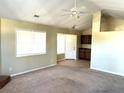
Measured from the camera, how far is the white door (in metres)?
9.12

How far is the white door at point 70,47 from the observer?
9.12 m

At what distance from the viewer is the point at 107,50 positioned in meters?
5.61

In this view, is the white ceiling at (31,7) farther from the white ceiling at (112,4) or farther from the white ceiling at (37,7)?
the white ceiling at (112,4)

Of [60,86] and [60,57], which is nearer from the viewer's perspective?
[60,86]

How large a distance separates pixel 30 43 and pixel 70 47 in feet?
13.9

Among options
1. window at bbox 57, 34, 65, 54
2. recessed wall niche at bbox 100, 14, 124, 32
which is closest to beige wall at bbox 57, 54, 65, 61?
window at bbox 57, 34, 65, 54

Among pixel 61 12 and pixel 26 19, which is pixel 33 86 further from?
pixel 61 12

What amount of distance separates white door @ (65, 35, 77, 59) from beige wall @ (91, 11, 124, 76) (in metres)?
3.01

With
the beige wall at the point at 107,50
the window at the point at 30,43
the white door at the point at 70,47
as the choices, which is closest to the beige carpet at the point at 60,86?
the beige wall at the point at 107,50

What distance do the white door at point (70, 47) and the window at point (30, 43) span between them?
319 cm

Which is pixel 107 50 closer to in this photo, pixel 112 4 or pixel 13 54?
pixel 112 4

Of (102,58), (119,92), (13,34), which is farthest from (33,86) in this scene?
(102,58)

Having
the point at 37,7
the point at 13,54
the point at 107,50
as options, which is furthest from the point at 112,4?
the point at 13,54

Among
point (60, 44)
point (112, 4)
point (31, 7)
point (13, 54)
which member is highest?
point (112, 4)
